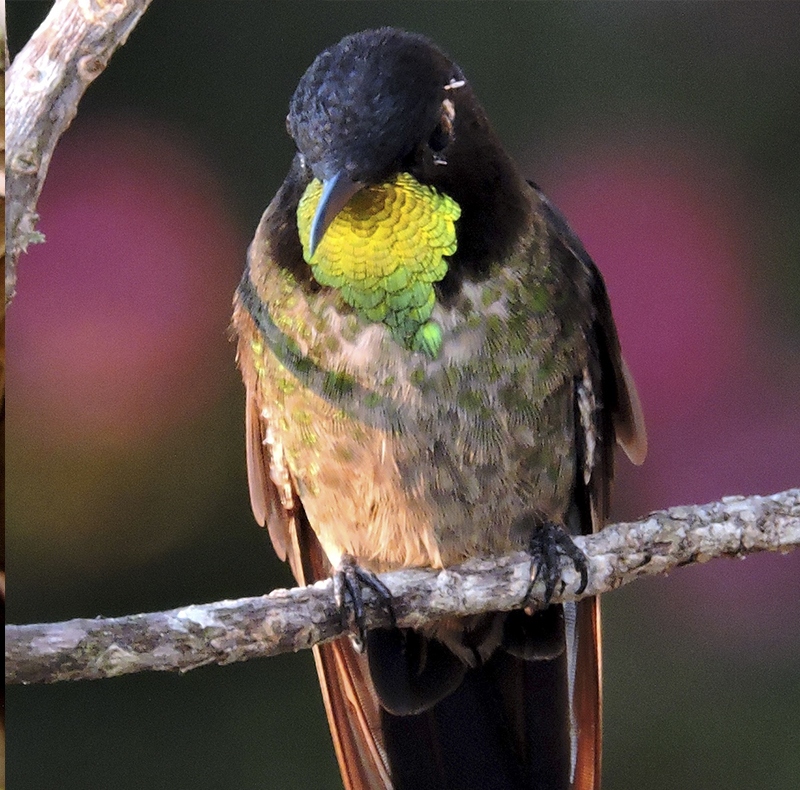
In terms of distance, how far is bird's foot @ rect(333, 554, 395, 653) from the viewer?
3.64 feet

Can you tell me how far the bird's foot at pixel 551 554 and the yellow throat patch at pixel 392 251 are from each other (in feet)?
0.87

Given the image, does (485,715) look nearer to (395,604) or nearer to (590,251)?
(395,604)

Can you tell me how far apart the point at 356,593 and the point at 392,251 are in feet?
1.24

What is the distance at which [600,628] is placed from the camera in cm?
125

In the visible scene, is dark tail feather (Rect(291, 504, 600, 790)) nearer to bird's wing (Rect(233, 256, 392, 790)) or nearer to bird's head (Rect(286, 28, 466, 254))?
bird's wing (Rect(233, 256, 392, 790))

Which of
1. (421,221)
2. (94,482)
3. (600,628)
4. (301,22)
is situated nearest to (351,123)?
(421,221)

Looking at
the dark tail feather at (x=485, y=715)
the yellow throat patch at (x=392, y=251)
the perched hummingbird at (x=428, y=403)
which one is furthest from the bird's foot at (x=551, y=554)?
the yellow throat patch at (x=392, y=251)

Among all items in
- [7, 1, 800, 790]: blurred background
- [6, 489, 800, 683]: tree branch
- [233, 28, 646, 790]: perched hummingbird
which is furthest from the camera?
[7, 1, 800, 790]: blurred background

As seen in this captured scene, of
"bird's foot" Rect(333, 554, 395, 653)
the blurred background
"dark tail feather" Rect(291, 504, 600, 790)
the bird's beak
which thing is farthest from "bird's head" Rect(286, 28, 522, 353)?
"dark tail feather" Rect(291, 504, 600, 790)

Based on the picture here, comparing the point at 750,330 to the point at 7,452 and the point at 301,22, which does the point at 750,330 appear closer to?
the point at 301,22

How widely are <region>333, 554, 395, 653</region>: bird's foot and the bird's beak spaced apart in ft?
1.28

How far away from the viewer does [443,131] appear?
109cm

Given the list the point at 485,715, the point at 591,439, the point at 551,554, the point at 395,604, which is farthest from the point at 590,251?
the point at 485,715

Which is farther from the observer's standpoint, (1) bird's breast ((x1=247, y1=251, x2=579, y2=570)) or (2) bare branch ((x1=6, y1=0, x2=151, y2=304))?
(1) bird's breast ((x1=247, y1=251, x2=579, y2=570))
